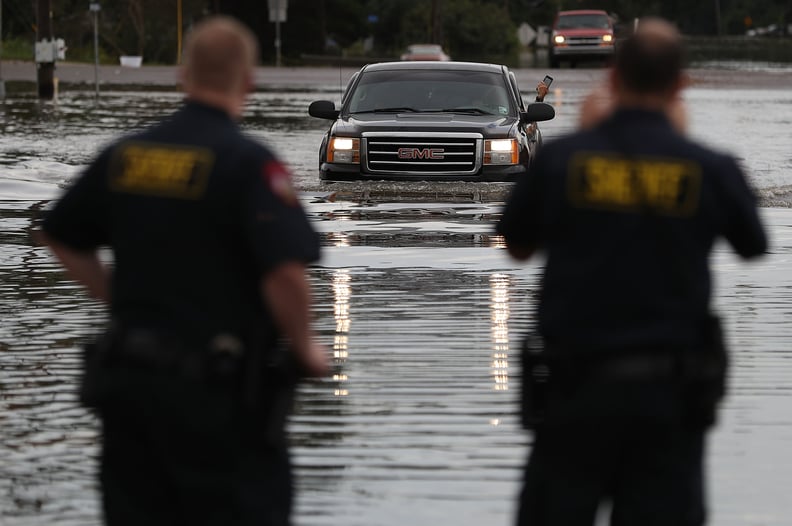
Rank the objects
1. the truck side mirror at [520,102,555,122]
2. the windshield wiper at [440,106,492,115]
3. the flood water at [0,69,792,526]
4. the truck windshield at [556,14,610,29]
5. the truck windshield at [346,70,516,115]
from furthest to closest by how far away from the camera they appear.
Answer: the truck windshield at [556,14,610,29] → the truck windshield at [346,70,516,115] → the windshield wiper at [440,106,492,115] → the truck side mirror at [520,102,555,122] → the flood water at [0,69,792,526]

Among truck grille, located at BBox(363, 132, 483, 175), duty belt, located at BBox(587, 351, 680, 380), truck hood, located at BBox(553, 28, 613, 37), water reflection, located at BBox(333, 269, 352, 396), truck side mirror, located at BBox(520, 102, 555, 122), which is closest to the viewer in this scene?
duty belt, located at BBox(587, 351, 680, 380)

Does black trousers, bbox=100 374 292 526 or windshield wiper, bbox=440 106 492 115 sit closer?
black trousers, bbox=100 374 292 526

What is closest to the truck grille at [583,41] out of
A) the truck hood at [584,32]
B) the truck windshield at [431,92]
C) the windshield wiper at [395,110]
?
the truck hood at [584,32]

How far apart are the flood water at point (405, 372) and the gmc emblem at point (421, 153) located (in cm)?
47

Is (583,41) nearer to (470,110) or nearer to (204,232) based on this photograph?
(470,110)

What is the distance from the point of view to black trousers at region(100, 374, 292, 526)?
4277mm

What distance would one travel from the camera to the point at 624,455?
4332mm

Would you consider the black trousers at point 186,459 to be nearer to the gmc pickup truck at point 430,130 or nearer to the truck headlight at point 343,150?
the gmc pickup truck at point 430,130

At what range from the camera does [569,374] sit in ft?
14.3

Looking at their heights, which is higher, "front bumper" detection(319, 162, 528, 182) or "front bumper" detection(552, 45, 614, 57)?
"front bumper" detection(319, 162, 528, 182)

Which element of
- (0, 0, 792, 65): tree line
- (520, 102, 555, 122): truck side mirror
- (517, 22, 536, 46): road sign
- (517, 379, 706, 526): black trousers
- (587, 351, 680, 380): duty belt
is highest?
(587, 351, 680, 380): duty belt

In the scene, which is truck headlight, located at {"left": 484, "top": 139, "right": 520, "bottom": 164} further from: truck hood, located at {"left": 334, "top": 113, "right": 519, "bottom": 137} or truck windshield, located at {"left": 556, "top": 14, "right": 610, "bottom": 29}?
truck windshield, located at {"left": 556, "top": 14, "right": 610, "bottom": 29}

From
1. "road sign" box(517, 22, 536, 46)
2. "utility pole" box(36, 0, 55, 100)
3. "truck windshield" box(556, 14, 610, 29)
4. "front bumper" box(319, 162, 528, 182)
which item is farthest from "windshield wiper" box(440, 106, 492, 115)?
"road sign" box(517, 22, 536, 46)

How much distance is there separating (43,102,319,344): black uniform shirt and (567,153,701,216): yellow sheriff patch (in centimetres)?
66
